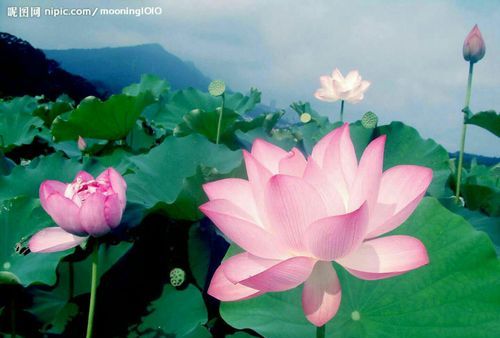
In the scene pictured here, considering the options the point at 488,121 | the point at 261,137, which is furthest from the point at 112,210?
the point at 488,121

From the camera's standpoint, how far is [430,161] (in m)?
1.61

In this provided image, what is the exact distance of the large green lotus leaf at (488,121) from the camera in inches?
68.6

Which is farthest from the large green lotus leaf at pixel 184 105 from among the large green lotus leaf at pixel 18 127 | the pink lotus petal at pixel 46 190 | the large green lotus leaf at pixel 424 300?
the large green lotus leaf at pixel 424 300

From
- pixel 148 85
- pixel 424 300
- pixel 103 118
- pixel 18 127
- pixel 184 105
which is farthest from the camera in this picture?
pixel 148 85

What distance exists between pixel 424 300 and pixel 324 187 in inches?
12.0

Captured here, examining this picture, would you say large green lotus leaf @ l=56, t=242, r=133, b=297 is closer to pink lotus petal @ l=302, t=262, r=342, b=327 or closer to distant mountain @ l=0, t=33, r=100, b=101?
pink lotus petal @ l=302, t=262, r=342, b=327

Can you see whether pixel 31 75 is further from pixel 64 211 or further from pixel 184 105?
pixel 64 211

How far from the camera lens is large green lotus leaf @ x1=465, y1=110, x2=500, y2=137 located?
1.74 m

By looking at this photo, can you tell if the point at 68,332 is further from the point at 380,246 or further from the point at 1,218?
the point at 380,246

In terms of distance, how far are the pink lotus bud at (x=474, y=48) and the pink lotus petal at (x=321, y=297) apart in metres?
1.38

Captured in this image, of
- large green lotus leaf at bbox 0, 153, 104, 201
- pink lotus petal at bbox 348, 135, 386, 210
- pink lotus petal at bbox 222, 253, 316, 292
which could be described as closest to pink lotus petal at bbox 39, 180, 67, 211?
pink lotus petal at bbox 222, 253, 316, 292

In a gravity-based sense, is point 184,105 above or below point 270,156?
below

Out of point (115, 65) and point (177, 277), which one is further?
point (115, 65)

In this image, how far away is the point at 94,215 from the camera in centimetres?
84
